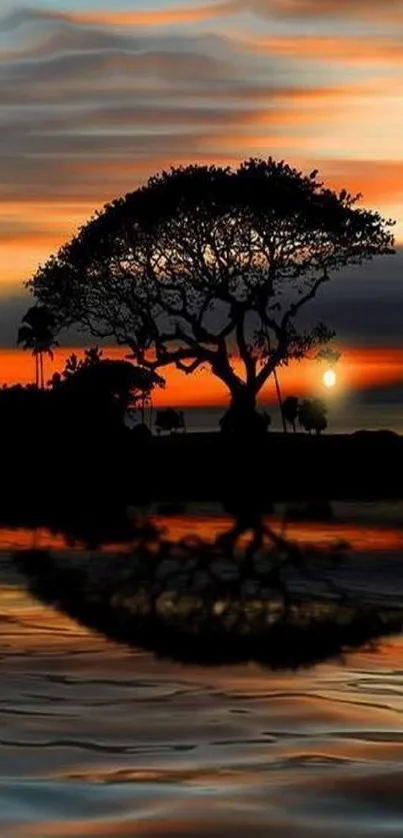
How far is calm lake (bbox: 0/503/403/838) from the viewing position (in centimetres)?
974

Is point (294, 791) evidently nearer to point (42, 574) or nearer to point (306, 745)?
point (306, 745)

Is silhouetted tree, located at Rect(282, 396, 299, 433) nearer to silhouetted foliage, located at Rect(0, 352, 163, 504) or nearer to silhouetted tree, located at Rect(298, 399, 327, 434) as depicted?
silhouetted tree, located at Rect(298, 399, 327, 434)

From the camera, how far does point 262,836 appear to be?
30.8 ft

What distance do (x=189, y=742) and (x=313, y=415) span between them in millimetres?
94343

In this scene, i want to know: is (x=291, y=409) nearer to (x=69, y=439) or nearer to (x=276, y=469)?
(x=276, y=469)

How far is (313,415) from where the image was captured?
106125 mm

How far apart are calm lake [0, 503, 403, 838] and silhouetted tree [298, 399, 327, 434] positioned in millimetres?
86516

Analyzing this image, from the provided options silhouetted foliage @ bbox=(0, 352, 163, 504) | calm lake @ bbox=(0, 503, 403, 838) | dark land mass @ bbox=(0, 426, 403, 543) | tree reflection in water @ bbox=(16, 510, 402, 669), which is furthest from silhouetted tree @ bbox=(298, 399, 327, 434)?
calm lake @ bbox=(0, 503, 403, 838)

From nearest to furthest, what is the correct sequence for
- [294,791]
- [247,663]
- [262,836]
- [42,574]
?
[262,836] < [294,791] < [247,663] < [42,574]

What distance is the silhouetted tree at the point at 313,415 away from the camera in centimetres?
10462

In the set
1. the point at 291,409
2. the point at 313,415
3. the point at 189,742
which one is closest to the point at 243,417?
the point at 313,415

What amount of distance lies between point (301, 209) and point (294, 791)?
60.7 meters

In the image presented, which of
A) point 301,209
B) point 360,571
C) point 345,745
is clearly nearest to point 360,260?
point 301,209

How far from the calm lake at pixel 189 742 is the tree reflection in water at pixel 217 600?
0.50 m
